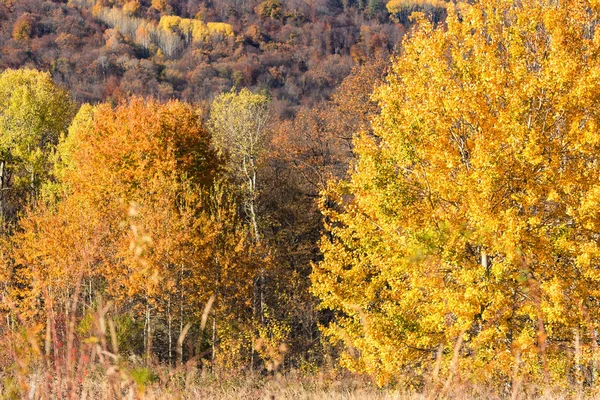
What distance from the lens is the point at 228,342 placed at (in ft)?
74.5

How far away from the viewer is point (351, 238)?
15.4m

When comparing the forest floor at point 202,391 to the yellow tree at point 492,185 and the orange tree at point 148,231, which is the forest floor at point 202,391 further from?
the orange tree at point 148,231

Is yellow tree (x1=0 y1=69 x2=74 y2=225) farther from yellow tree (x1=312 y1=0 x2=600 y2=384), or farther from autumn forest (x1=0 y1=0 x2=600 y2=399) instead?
yellow tree (x1=312 y1=0 x2=600 y2=384)

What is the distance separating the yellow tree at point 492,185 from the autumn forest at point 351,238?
7cm

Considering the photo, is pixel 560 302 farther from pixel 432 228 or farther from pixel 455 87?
pixel 455 87

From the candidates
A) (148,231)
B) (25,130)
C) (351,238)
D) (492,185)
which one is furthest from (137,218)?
(25,130)

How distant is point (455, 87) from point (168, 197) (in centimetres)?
1486

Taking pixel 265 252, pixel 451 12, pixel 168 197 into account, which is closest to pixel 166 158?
pixel 168 197

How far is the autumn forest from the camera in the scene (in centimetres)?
934

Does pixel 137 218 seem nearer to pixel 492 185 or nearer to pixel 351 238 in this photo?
pixel 351 238

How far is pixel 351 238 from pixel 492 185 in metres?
5.02

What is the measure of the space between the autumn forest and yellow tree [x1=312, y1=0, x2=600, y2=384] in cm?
7

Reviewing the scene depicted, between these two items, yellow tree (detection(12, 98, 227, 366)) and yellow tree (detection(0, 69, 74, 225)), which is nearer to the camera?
yellow tree (detection(12, 98, 227, 366))

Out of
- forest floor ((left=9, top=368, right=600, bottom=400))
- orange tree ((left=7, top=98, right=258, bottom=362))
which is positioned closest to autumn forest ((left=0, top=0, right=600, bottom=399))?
forest floor ((left=9, top=368, right=600, bottom=400))
